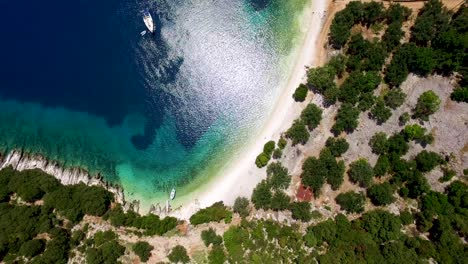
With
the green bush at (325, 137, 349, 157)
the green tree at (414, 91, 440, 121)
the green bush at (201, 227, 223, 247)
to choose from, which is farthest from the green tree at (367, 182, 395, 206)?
the green bush at (201, 227, 223, 247)

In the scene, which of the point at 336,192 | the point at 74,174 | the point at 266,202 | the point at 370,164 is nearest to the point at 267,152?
the point at 266,202

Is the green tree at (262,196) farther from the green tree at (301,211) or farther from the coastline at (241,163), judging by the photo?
the green tree at (301,211)

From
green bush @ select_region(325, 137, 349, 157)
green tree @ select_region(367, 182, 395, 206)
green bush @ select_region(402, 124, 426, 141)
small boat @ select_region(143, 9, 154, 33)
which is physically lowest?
green tree @ select_region(367, 182, 395, 206)

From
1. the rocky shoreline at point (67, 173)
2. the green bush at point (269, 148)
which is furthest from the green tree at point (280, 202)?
the rocky shoreline at point (67, 173)

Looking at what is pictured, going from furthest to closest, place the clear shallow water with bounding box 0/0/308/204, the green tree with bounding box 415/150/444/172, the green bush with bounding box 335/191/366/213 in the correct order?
1. the clear shallow water with bounding box 0/0/308/204
2. the green bush with bounding box 335/191/366/213
3. the green tree with bounding box 415/150/444/172

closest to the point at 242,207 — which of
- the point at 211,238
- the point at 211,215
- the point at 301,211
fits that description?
the point at 211,215

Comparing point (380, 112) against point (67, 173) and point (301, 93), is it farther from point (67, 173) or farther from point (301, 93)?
point (67, 173)

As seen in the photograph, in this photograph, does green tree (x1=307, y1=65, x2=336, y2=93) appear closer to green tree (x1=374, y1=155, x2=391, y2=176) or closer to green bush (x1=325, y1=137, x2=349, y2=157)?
green bush (x1=325, y1=137, x2=349, y2=157)
